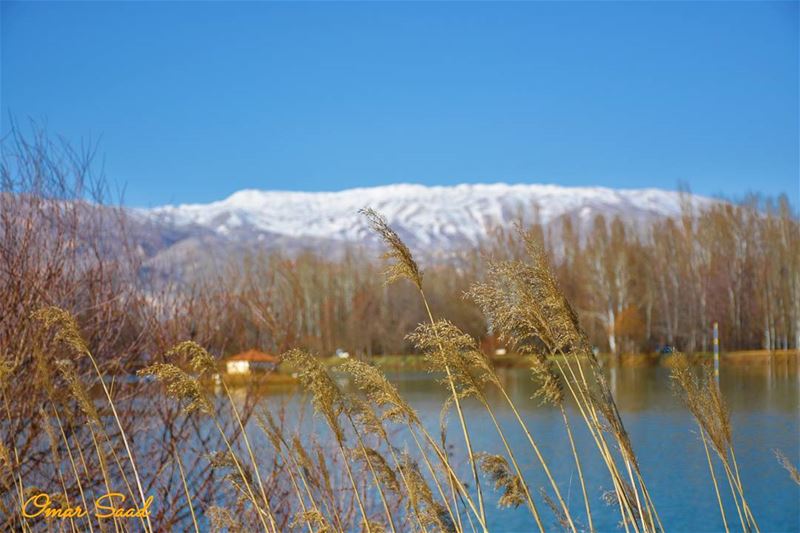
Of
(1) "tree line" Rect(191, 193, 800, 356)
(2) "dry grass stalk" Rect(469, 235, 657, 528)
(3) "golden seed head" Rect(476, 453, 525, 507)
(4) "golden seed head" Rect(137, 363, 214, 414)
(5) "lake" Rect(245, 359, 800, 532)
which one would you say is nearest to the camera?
(2) "dry grass stalk" Rect(469, 235, 657, 528)

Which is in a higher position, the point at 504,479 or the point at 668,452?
the point at 504,479

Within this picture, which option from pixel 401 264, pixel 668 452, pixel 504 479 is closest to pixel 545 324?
pixel 401 264

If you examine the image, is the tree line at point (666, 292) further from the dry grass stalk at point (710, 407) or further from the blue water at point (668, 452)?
the dry grass stalk at point (710, 407)

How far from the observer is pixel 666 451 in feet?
49.5

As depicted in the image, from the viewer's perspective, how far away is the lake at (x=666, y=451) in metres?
11.1

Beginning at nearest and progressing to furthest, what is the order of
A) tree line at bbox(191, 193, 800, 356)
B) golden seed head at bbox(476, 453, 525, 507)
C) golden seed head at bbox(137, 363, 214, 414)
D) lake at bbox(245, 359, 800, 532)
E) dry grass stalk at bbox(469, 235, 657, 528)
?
dry grass stalk at bbox(469, 235, 657, 528) → golden seed head at bbox(137, 363, 214, 414) → golden seed head at bbox(476, 453, 525, 507) → lake at bbox(245, 359, 800, 532) → tree line at bbox(191, 193, 800, 356)

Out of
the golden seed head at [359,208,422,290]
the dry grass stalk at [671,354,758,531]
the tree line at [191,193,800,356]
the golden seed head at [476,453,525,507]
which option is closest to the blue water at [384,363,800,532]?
the golden seed head at [476,453,525,507]

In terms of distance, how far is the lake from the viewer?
11.1 m

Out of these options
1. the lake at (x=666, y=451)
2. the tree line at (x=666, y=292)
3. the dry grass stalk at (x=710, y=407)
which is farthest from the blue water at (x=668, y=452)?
the tree line at (x=666, y=292)

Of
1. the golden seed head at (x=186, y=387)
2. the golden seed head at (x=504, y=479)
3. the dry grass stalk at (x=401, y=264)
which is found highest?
the dry grass stalk at (x=401, y=264)

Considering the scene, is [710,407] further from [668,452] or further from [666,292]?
[666,292]

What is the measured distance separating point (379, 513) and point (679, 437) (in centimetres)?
1011

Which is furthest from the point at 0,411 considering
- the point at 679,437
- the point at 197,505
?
the point at 679,437

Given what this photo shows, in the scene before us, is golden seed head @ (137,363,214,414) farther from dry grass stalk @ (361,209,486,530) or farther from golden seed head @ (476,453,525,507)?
golden seed head @ (476,453,525,507)
